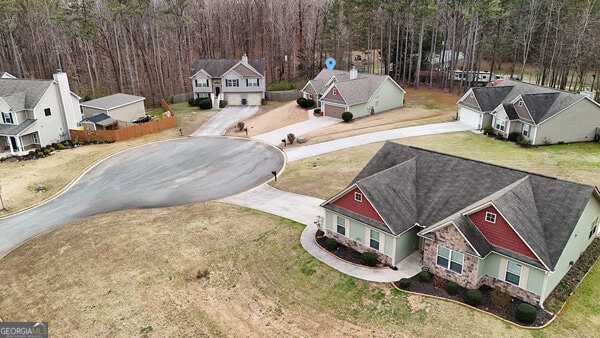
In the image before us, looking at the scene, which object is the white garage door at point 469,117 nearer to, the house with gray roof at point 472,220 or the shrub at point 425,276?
the house with gray roof at point 472,220

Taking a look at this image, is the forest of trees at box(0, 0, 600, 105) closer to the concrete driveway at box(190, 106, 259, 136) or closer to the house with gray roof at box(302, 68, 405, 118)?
the house with gray roof at box(302, 68, 405, 118)

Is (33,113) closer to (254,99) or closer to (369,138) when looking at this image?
(254,99)

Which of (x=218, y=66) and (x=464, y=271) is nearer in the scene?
(x=464, y=271)

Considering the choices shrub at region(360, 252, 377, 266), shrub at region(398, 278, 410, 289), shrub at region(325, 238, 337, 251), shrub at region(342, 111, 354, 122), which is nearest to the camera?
shrub at region(398, 278, 410, 289)

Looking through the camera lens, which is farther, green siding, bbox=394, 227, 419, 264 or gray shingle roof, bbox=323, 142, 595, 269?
green siding, bbox=394, 227, 419, 264

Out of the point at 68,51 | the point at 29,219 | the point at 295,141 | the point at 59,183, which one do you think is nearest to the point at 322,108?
the point at 295,141

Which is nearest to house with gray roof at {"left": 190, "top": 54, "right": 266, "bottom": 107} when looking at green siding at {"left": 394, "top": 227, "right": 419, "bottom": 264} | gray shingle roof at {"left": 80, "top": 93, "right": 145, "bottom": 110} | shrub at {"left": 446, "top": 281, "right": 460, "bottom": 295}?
gray shingle roof at {"left": 80, "top": 93, "right": 145, "bottom": 110}

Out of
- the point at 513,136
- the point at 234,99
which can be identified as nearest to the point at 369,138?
the point at 513,136
